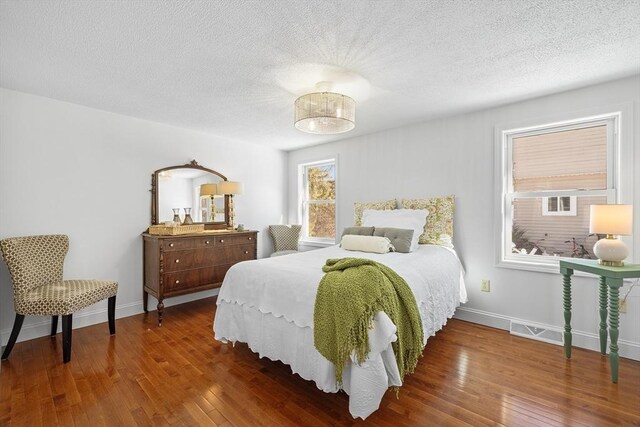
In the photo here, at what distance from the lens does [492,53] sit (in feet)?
6.59

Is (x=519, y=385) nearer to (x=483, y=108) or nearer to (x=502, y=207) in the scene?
(x=502, y=207)

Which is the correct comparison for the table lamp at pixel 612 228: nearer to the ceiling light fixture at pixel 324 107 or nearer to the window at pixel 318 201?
the ceiling light fixture at pixel 324 107

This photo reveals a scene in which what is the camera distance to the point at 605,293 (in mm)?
Answer: 2174

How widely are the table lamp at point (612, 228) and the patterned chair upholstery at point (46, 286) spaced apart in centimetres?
414

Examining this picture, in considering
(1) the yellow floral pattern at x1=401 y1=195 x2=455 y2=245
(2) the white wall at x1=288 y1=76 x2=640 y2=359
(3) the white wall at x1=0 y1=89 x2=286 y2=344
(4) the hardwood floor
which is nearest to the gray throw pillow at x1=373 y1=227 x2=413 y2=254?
(1) the yellow floral pattern at x1=401 y1=195 x2=455 y2=245

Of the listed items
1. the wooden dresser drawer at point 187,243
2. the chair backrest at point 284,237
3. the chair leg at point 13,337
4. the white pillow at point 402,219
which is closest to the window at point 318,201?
the chair backrest at point 284,237

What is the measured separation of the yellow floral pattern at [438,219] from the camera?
3.22m

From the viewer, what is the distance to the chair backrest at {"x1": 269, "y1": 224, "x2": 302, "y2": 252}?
461 centimetres

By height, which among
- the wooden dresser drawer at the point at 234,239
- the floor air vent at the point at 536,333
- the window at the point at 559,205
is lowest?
the floor air vent at the point at 536,333

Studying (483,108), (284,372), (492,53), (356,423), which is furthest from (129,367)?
(483,108)

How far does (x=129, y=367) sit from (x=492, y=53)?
11.6 ft

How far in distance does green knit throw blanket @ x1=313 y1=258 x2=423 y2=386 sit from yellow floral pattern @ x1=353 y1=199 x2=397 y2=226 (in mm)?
1861

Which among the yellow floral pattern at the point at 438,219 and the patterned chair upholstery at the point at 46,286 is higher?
the yellow floral pattern at the point at 438,219

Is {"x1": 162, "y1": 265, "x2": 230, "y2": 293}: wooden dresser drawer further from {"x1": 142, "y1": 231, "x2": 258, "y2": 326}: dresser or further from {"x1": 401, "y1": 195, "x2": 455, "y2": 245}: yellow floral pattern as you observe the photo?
{"x1": 401, "y1": 195, "x2": 455, "y2": 245}: yellow floral pattern
